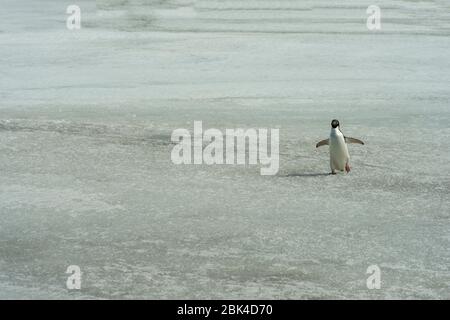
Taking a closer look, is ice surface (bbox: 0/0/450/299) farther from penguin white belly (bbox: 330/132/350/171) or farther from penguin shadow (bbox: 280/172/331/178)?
penguin white belly (bbox: 330/132/350/171)

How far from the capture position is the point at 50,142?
5.78 meters

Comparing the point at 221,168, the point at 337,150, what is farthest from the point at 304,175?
the point at 221,168

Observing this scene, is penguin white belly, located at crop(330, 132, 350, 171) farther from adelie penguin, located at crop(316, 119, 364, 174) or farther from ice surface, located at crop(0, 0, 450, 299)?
ice surface, located at crop(0, 0, 450, 299)

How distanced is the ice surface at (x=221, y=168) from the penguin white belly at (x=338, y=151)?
122 millimetres

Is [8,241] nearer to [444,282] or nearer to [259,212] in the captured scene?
[259,212]

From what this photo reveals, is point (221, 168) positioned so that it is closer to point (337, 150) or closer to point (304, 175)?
point (304, 175)

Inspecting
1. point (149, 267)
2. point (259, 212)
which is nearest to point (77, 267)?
point (149, 267)

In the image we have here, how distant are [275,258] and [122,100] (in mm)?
3598

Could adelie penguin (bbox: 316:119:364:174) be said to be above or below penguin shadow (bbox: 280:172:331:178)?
above

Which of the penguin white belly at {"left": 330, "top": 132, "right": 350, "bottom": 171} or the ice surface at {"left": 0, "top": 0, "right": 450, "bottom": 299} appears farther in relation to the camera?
the penguin white belly at {"left": 330, "top": 132, "right": 350, "bottom": 171}

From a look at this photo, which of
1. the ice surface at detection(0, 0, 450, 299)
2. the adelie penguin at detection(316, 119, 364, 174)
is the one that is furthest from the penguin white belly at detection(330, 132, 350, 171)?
the ice surface at detection(0, 0, 450, 299)

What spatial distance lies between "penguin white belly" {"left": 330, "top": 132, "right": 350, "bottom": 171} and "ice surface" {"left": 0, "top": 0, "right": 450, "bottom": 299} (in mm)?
122

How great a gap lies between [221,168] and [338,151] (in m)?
0.73

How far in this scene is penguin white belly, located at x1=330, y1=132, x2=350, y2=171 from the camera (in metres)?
4.93
